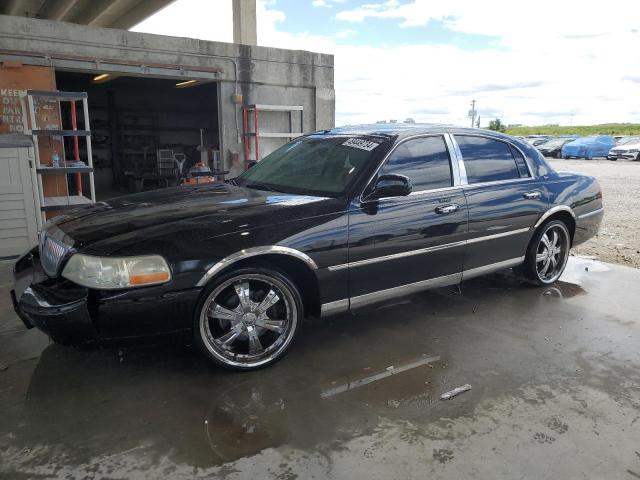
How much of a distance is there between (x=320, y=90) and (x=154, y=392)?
9.15 metres

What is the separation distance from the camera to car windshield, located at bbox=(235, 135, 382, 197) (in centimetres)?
394

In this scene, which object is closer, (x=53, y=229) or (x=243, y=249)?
(x=243, y=249)

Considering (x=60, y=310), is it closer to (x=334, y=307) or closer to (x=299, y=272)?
(x=299, y=272)

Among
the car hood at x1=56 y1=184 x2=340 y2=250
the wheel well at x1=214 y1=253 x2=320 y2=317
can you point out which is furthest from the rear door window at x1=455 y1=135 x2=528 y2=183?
the wheel well at x1=214 y1=253 x2=320 y2=317

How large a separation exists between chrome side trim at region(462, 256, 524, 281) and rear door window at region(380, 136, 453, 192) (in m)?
0.80

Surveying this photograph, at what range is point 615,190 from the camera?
14633 millimetres

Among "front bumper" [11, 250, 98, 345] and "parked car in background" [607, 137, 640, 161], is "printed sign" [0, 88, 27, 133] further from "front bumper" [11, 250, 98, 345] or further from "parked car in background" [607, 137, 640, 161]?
"parked car in background" [607, 137, 640, 161]

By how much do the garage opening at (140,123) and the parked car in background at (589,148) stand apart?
22.8 m

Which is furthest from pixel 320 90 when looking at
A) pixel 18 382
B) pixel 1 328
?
pixel 18 382

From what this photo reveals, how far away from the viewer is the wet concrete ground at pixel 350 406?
8.18 ft

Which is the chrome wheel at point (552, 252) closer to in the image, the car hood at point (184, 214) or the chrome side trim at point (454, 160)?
the chrome side trim at point (454, 160)

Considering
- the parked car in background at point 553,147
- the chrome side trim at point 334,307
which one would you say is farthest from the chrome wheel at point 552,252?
the parked car in background at point 553,147

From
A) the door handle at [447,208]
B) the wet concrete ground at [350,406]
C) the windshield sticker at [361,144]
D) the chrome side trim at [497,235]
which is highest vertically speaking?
the windshield sticker at [361,144]

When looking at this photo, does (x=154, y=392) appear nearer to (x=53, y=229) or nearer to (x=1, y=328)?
(x=53, y=229)
